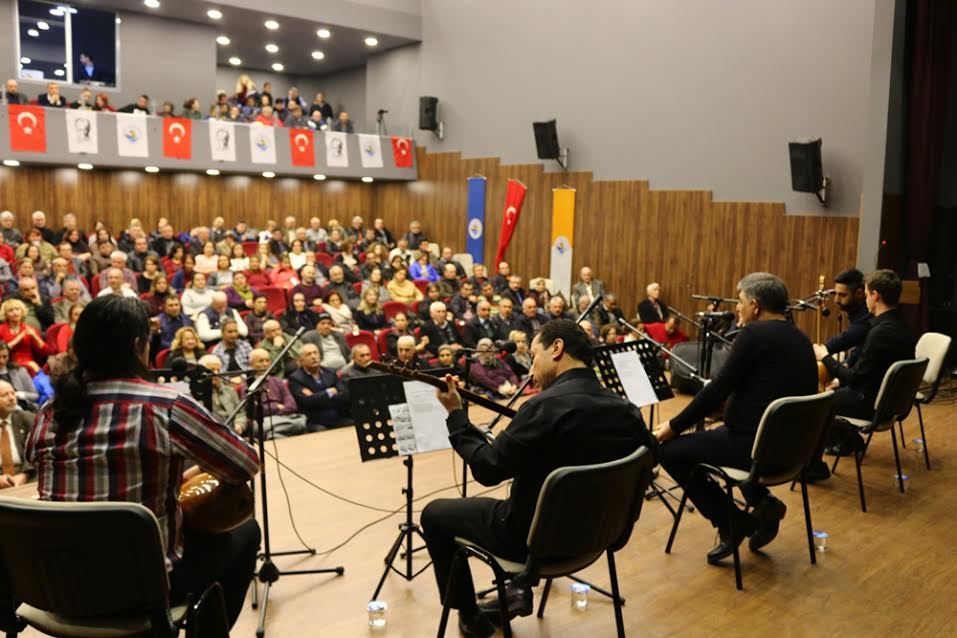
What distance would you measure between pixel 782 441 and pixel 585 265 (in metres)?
8.08

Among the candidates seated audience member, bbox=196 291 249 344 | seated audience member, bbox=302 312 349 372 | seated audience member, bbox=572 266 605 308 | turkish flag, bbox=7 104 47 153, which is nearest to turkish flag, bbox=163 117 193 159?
turkish flag, bbox=7 104 47 153

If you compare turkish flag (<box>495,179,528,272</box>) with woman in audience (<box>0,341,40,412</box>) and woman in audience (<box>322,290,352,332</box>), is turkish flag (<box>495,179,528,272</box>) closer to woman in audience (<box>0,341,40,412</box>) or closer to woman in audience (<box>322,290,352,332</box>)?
woman in audience (<box>322,290,352,332</box>)

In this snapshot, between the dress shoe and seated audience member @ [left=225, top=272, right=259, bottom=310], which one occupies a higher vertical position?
seated audience member @ [left=225, top=272, right=259, bottom=310]

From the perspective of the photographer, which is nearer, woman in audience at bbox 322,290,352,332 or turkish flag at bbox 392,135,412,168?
woman in audience at bbox 322,290,352,332

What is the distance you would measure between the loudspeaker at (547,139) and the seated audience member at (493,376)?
4662 mm

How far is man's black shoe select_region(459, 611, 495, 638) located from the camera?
2.76 metres

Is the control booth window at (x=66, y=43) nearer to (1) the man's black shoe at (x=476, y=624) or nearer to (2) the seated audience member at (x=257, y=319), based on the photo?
(2) the seated audience member at (x=257, y=319)

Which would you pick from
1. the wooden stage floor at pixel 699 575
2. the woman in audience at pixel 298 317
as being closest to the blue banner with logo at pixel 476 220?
the woman in audience at pixel 298 317

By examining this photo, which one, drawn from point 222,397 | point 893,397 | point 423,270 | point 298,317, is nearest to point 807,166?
point 893,397

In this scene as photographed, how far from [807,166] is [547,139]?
3.80 m

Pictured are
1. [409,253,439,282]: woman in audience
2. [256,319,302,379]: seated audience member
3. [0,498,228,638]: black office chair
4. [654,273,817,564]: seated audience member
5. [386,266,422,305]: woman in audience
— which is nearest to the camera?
[0,498,228,638]: black office chair

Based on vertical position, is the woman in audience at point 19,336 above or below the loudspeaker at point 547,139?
below

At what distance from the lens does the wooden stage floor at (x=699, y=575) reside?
118 inches

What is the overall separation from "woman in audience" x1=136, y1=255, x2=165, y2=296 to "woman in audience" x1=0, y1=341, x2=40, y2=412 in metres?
2.54
